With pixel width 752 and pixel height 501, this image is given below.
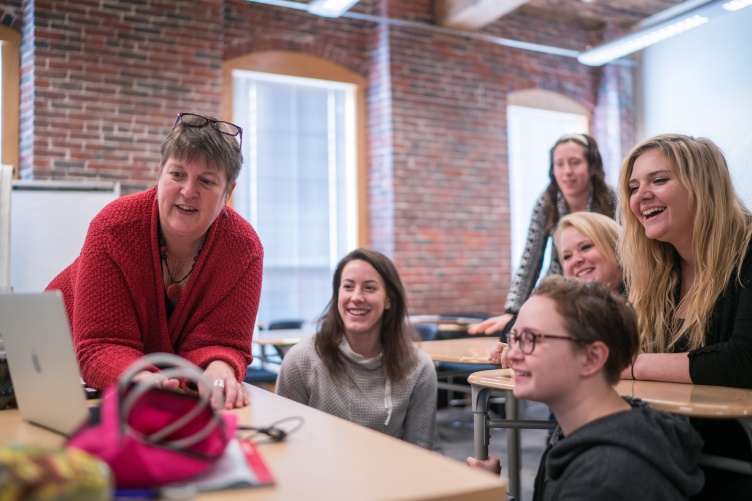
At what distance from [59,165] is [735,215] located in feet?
16.0

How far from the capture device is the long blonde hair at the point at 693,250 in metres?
1.97

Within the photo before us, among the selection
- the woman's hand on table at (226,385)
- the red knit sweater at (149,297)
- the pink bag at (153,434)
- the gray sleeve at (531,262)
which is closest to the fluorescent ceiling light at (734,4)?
the gray sleeve at (531,262)

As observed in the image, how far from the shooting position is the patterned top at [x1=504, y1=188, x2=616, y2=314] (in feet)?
11.3

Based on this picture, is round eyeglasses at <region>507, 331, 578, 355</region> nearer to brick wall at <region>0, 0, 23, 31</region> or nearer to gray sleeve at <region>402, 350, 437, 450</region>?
gray sleeve at <region>402, 350, 437, 450</region>

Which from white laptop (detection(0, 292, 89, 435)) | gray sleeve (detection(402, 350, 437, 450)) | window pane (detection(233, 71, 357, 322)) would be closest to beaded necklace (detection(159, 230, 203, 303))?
white laptop (detection(0, 292, 89, 435))

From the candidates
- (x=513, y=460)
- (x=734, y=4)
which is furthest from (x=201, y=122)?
(x=734, y=4)

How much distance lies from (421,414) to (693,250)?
107 cm

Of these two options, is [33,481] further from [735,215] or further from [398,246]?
[398,246]

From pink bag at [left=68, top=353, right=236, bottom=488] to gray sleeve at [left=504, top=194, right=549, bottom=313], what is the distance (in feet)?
8.15

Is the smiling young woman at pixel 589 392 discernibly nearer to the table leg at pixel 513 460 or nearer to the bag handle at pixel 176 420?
the bag handle at pixel 176 420

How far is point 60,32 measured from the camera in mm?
5480

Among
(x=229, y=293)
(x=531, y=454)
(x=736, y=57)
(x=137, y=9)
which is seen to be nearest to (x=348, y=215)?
(x=137, y=9)

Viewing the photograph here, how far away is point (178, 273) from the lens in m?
1.95

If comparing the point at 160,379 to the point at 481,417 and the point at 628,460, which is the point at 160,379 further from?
the point at 481,417
